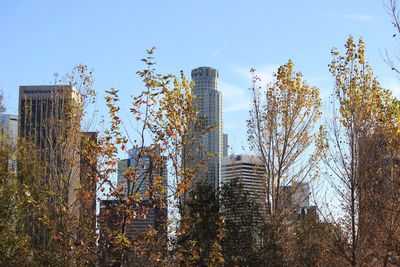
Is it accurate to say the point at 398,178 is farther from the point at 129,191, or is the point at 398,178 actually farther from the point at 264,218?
the point at 129,191

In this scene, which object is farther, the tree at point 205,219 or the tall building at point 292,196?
the tall building at point 292,196

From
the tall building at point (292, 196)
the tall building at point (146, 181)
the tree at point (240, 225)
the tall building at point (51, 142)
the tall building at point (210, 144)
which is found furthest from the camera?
the tall building at point (292, 196)

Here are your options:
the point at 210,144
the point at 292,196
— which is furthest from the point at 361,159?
the point at 210,144

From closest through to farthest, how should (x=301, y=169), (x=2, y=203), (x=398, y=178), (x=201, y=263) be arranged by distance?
(x=201, y=263) < (x=398, y=178) < (x=2, y=203) < (x=301, y=169)

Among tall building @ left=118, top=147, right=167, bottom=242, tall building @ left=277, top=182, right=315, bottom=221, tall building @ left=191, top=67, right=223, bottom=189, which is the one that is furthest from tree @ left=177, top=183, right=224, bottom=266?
tall building @ left=277, top=182, right=315, bottom=221

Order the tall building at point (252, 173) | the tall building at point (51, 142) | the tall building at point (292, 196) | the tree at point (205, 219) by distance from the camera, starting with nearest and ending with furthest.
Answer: the tree at point (205, 219) < the tall building at point (51, 142) < the tall building at point (252, 173) < the tall building at point (292, 196)

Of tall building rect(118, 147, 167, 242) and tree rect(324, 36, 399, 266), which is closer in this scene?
tall building rect(118, 147, 167, 242)

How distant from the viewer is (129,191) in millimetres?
7766

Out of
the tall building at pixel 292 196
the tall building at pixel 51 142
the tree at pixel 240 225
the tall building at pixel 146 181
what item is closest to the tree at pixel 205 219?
the tree at pixel 240 225

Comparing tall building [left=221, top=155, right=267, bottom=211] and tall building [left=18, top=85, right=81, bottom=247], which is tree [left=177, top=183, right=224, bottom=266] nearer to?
tall building [left=221, top=155, right=267, bottom=211]

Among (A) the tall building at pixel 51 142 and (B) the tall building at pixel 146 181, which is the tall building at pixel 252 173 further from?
(B) the tall building at pixel 146 181

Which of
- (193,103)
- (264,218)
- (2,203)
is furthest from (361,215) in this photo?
(2,203)

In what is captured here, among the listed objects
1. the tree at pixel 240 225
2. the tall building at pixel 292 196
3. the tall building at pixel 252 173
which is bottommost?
the tree at pixel 240 225

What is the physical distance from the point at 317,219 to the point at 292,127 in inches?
297
